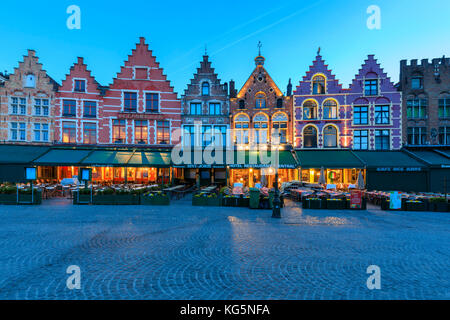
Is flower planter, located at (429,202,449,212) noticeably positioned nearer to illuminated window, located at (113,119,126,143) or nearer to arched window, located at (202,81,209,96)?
arched window, located at (202,81,209,96)

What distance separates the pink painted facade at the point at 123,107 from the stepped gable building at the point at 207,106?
5.01 feet

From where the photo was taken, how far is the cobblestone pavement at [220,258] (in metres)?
4.20

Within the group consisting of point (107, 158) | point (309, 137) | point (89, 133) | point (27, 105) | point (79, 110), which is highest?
point (27, 105)

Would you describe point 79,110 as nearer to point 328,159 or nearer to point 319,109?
point 319,109

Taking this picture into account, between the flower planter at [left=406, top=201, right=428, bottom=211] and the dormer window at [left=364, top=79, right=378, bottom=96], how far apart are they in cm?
1273

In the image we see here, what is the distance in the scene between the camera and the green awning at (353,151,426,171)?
61.0 ft

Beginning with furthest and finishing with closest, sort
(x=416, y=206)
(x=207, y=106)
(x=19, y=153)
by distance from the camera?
(x=207, y=106)
(x=19, y=153)
(x=416, y=206)

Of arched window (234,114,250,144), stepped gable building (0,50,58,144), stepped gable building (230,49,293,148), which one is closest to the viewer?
stepped gable building (0,50,58,144)

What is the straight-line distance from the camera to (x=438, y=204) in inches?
518

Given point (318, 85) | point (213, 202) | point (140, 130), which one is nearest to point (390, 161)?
point (318, 85)

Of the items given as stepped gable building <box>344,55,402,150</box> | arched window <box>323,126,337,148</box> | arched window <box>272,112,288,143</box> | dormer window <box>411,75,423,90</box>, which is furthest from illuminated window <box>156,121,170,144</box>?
dormer window <box>411,75,423,90</box>

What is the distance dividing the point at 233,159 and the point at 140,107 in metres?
11.4

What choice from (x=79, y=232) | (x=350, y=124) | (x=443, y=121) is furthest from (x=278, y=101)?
(x=79, y=232)
